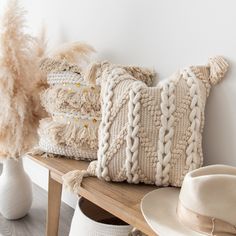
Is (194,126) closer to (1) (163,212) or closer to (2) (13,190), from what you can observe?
(1) (163,212)

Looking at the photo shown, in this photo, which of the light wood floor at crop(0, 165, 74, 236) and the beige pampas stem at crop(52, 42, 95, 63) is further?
the light wood floor at crop(0, 165, 74, 236)

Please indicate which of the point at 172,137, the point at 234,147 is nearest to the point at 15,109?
the point at 172,137

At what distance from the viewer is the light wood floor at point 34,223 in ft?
3.72

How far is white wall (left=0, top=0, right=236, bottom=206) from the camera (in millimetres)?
694

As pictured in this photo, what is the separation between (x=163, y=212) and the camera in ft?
1.97

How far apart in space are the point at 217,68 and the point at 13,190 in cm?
88

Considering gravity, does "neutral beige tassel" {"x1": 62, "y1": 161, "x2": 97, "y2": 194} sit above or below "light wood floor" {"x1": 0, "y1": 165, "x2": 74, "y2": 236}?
above

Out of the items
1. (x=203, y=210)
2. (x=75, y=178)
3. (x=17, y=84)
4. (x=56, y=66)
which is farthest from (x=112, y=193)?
(x=17, y=84)

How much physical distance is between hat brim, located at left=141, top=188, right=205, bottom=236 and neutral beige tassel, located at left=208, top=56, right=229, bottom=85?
265 millimetres

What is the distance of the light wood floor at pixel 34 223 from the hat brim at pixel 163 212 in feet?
2.01

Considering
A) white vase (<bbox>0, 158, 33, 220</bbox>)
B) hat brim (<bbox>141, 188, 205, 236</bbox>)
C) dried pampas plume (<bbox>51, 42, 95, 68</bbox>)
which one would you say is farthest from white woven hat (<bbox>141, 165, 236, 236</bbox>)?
white vase (<bbox>0, 158, 33, 220</bbox>)

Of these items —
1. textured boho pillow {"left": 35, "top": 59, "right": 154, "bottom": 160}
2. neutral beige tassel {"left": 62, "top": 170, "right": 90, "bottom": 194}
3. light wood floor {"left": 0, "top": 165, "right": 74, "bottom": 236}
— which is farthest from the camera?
light wood floor {"left": 0, "top": 165, "right": 74, "bottom": 236}

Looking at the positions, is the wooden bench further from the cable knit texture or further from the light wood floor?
the light wood floor

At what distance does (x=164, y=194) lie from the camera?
67cm
